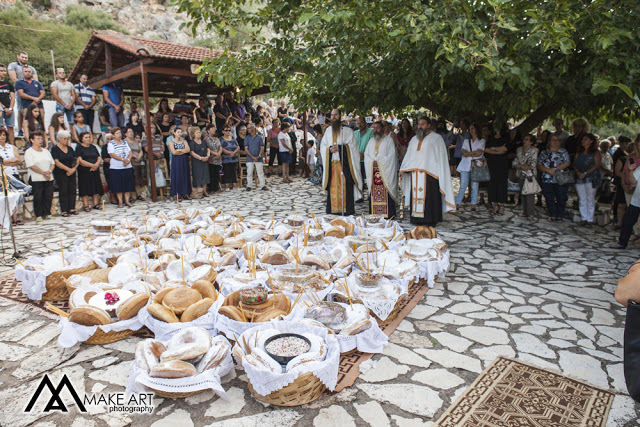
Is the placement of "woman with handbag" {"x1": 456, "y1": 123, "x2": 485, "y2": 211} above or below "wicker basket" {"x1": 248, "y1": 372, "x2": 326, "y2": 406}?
above

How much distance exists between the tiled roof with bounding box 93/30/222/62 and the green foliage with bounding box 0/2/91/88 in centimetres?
1168

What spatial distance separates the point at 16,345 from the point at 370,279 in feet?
10.3

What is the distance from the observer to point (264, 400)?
298 centimetres

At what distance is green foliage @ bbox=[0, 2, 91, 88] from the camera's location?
77.2 ft

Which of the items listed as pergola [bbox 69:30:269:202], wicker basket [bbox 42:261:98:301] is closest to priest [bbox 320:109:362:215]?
pergola [bbox 69:30:269:202]

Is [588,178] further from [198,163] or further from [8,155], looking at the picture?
[8,155]

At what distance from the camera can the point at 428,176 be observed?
318 inches

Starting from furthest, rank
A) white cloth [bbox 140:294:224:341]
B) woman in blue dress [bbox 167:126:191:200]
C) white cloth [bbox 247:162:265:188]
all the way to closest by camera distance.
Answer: white cloth [bbox 247:162:265:188] → woman in blue dress [bbox 167:126:191:200] → white cloth [bbox 140:294:224:341]

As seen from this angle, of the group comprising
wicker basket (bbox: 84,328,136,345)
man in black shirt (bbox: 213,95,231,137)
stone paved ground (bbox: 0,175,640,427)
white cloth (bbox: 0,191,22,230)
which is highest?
man in black shirt (bbox: 213,95,231,137)

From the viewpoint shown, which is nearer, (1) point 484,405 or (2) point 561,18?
(1) point 484,405

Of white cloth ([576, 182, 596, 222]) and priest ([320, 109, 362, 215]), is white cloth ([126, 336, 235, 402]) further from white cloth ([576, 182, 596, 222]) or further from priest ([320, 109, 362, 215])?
white cloth ([576, 182, 596, 222])

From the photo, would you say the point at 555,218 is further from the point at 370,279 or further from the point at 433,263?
the point at 370,279

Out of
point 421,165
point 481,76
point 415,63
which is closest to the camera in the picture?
point 481,76

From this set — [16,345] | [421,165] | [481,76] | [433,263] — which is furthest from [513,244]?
[16,345]
